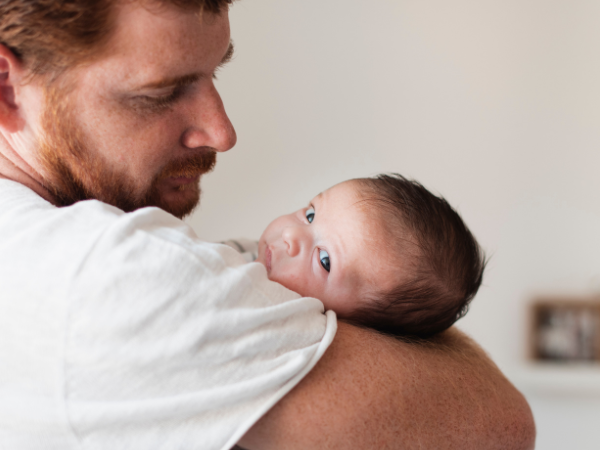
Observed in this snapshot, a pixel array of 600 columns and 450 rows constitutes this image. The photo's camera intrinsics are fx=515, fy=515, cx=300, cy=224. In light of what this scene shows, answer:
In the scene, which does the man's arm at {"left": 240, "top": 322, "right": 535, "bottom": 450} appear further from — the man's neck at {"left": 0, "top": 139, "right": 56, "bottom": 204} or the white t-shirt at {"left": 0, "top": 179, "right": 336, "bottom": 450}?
the man's neck at {"left": 0, "top": 139, "right": 56, "bottom": 204}

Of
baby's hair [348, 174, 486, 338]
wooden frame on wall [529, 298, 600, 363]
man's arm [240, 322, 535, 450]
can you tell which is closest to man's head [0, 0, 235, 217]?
baby's hair [348, 174, 486, 338]

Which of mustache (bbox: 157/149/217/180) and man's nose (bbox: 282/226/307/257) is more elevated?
mustache (bbox: 157/149/217/180)

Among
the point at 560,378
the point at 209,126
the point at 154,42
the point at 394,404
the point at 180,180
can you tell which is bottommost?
the point at 560,378

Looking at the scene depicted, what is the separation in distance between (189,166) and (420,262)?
1.83 ft

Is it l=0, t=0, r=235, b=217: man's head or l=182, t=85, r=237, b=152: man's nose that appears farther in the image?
l=182, t=85, r=237, b=152: man's nose

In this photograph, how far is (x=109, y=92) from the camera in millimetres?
930

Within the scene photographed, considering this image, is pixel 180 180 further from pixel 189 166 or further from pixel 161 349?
pixel 161 349

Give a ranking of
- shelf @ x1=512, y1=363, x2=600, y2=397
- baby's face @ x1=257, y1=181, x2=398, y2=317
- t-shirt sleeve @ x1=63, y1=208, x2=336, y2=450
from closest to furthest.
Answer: t-shirt sleeve @ x1=63, y1=208, x2=336, y2=450 → baby's face @ x1=257, y1=181, x2=398, y2=317 → shelf @ x1=512, y1=363, x2=600, y2=397

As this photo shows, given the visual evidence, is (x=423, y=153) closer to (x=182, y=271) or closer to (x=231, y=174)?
(x=231, y=174)

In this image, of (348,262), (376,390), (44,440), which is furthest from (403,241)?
(44,440)

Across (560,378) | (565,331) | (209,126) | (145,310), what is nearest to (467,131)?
(565,331)

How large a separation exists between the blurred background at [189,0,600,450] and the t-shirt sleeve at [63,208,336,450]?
6.90 feet

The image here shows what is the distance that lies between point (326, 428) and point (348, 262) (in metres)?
0.43

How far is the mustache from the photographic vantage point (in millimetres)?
1125
